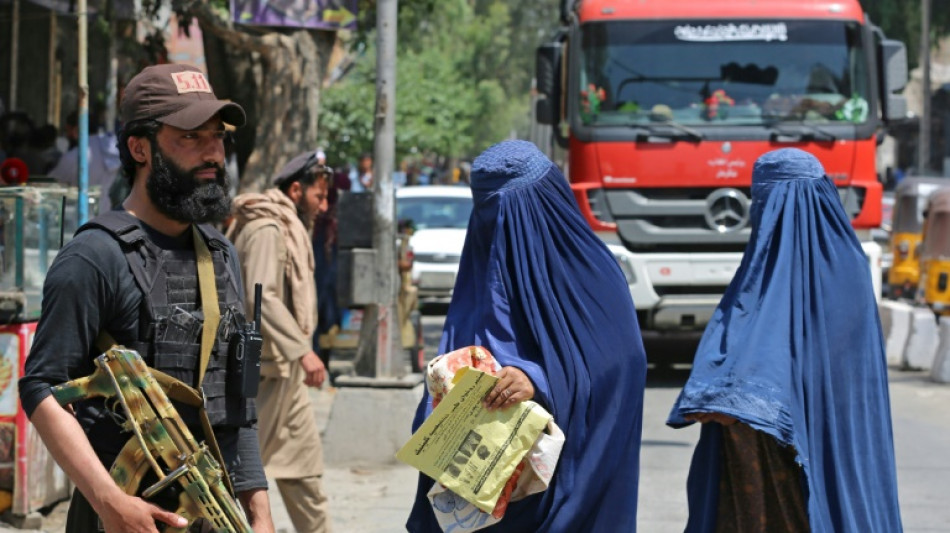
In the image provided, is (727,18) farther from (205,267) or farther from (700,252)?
(205,267)

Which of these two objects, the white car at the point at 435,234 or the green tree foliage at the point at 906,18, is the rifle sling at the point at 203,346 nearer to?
the white car at the point at 435,234

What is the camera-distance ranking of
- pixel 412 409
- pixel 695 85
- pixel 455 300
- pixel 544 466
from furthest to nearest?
1. pixel 695 85
2. pixel 412 409
3. pixel 455 300
4. pixel 544 466

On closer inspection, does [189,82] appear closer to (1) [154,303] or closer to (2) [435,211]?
(1) [154,303]

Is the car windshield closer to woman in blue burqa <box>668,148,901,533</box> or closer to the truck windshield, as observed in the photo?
the truck windshield

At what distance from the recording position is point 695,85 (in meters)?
11.5

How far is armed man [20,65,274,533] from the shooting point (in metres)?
2.82

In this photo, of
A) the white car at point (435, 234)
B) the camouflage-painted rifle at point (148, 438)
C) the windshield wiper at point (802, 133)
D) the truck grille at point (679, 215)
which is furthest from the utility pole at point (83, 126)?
the white car at point (435, 234)

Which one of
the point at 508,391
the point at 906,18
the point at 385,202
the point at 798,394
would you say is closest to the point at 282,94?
the point at 385,202

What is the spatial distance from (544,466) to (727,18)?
8.36 m

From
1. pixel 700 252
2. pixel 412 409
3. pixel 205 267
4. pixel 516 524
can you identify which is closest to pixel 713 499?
pixel 516 524

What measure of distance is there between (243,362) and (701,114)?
29.0ft

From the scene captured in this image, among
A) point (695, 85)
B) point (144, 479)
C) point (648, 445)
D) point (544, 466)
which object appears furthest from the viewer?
point (695, 85)

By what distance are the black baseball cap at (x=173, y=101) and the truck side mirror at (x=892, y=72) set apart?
9320mm

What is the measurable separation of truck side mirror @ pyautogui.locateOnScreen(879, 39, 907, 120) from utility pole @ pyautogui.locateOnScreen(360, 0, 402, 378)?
15.1 ft
